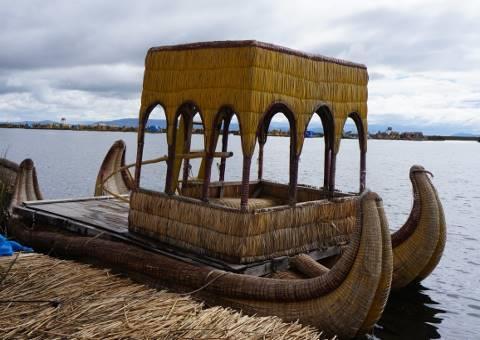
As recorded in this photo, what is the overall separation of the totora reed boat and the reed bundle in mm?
879

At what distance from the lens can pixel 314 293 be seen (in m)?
6.76

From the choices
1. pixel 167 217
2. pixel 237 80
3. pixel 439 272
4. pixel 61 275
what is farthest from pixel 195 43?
pixel 439 272

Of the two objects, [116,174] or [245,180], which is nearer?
[245,180]

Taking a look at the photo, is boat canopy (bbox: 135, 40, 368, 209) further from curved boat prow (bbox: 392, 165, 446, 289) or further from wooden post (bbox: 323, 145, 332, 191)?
curved boat prow (bbox: 392, 165, 446, 289)

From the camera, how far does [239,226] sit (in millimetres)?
7375

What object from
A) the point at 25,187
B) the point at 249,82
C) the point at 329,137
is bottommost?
the point at 25,187

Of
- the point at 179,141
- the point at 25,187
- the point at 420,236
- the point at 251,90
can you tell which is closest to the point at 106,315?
the point at 251,90

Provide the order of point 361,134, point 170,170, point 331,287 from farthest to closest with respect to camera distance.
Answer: point 361,134
point 170,170
point 331,287

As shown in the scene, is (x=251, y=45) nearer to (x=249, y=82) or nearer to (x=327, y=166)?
(x=249, y=82)

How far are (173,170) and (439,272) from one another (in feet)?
31.8

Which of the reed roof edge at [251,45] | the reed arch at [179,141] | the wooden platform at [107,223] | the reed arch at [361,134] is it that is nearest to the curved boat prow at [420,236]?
the reed arch at [361,134]

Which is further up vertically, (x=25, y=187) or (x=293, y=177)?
(x=293, y=177)

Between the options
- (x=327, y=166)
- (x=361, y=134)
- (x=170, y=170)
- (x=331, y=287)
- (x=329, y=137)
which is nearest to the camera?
(x=331, y=287)

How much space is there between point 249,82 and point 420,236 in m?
4.44
